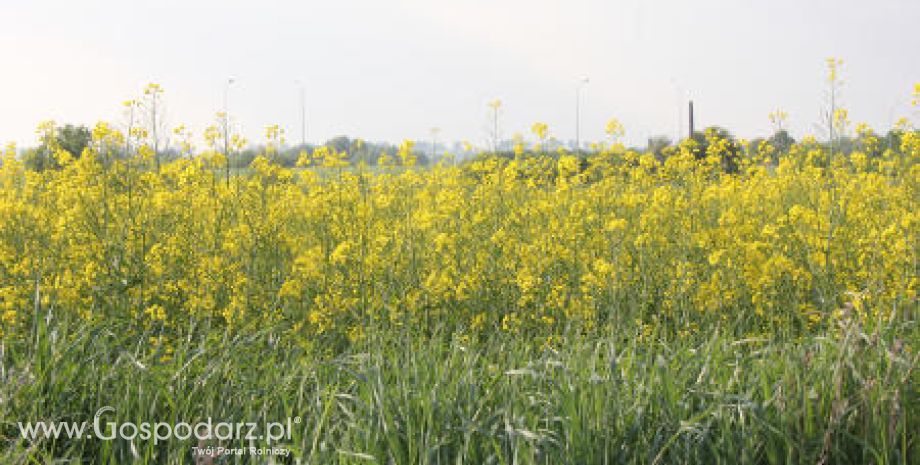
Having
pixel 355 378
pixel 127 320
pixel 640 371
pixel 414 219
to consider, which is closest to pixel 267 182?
pixel 414 219

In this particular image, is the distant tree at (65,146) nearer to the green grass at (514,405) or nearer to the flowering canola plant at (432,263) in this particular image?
the flowering canola plant at (432,263)

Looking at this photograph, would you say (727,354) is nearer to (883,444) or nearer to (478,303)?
(883,444)

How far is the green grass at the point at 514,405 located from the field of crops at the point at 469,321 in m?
0.01

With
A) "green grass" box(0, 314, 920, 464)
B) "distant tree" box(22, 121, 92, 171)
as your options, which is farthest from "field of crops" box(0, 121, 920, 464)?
"distant tree" box(22, 121, 92, 171)

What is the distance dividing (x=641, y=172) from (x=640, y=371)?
480 centimetres

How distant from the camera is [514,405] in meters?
2.79

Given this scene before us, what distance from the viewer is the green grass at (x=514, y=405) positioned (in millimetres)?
2553

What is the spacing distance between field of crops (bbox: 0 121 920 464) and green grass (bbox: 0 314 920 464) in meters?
0.01

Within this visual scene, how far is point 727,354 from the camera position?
11.0 ft

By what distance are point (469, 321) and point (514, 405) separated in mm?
1687

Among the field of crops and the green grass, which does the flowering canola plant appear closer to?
the field of crops

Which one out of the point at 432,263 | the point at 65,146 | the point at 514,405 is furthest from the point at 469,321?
the point at 65,146

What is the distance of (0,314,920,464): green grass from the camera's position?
8.38 feet

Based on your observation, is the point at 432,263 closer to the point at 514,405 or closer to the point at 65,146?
the point at 514,405
